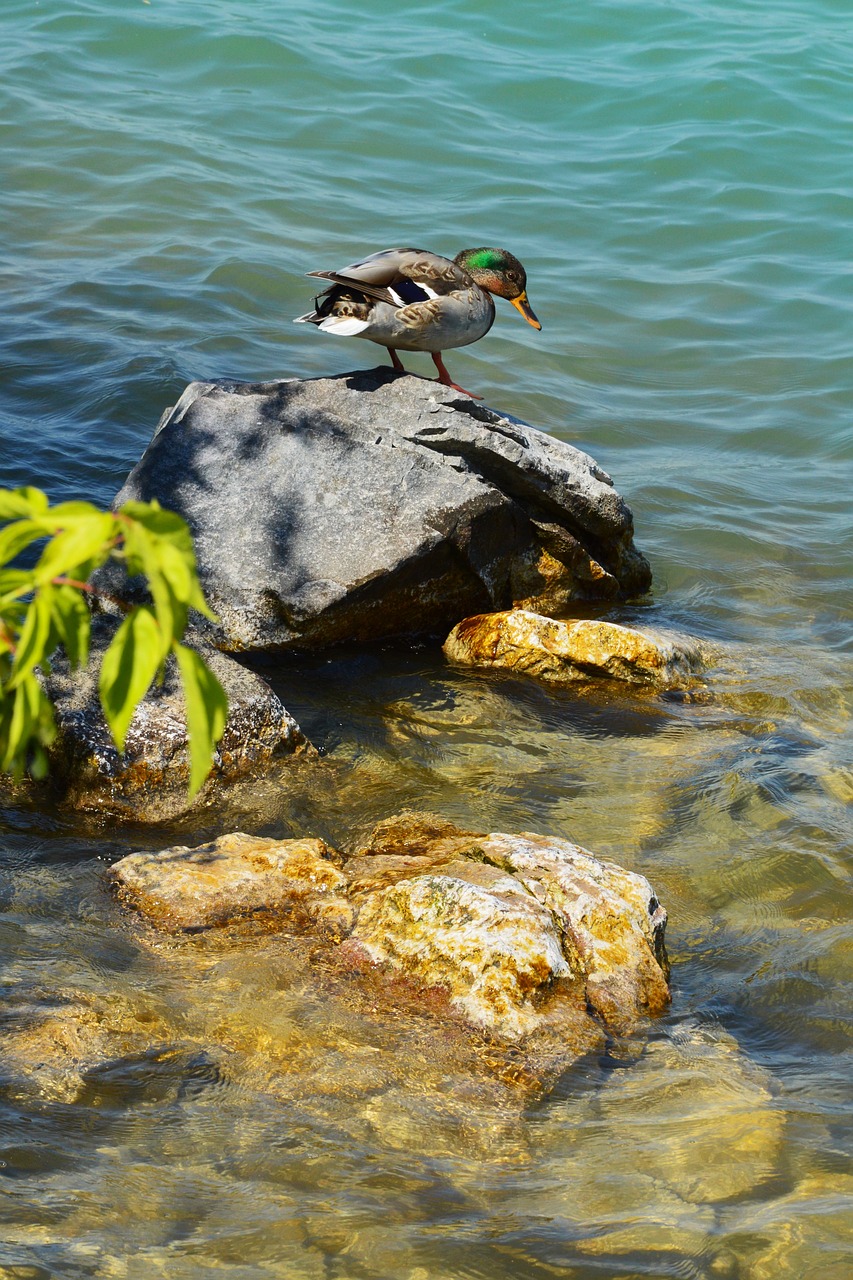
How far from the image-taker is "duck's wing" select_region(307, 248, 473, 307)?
17.6 feet

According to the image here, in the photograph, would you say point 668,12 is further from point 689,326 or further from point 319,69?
point 689,326

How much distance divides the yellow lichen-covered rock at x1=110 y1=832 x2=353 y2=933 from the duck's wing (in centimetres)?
272

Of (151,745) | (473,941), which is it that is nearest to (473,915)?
(473,941)

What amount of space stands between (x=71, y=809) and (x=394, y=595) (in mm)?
1907

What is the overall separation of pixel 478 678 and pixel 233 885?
2080mm

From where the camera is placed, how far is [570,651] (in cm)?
545

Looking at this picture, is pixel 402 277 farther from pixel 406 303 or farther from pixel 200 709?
pixel 200 709

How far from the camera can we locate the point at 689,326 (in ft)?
34.7

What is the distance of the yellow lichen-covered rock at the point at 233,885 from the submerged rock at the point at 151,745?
1.56 ft

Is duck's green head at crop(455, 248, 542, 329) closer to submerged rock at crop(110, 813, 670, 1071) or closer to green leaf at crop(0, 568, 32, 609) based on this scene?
submerged rock at crop(110, 813, 670, 1071)

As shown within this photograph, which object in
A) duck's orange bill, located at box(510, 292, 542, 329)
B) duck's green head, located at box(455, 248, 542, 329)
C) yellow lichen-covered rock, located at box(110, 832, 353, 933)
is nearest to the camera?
yellow lichen-covered rock, located at box(110, 832, 353, 933)

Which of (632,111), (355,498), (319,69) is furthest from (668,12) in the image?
(355,498)

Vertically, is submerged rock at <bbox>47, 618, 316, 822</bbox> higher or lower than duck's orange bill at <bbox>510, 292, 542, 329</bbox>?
lower

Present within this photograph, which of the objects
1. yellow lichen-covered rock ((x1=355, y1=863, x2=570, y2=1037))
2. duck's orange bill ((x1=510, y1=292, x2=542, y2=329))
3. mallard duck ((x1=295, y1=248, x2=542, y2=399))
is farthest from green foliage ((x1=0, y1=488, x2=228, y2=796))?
duck's orange bill ((x1=510, y1=292, x2=542, y2=329))
